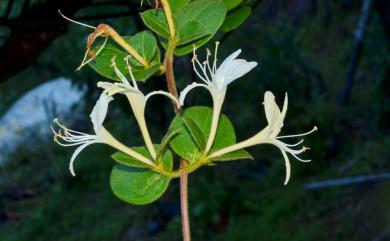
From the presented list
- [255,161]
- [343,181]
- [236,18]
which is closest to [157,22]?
[236,18]

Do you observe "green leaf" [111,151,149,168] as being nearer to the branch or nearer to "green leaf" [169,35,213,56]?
"green leaf" [169,35,213,56]

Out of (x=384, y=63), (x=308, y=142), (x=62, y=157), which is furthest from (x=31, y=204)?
(x=384, y=63)

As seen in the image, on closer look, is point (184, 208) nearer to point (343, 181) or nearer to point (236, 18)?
point (236, 18)

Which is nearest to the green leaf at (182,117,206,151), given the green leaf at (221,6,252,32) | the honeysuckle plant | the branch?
the honeysuckle plant

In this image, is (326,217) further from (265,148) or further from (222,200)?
(265,148)

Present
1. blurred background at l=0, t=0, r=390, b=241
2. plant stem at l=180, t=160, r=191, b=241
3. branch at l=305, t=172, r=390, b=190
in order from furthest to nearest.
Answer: blurred background at l=0, t=0, r=390, b=241 < branch at l=305, t=172, r=390, b=190 < plant stem at l=180, t=160, r=191, b=241

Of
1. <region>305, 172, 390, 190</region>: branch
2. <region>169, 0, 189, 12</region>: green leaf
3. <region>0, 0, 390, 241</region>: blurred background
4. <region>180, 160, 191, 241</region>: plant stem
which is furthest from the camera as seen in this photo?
<region>0, 0, 390, 241</region>: blurred background

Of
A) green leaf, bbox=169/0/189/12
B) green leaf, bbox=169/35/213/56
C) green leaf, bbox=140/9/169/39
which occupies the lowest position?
green leaf, bbox=169/35/213/56
